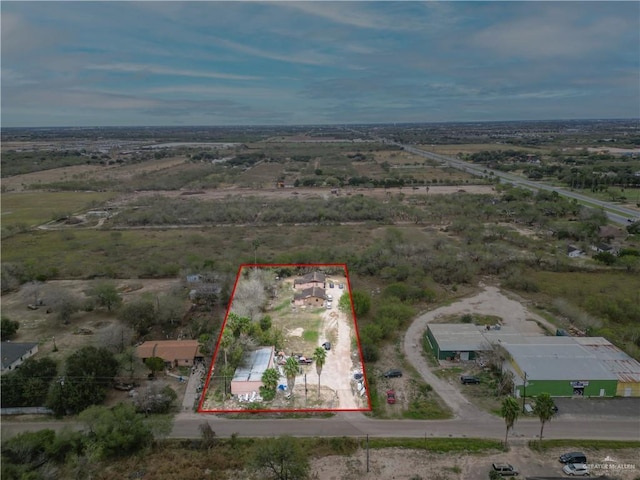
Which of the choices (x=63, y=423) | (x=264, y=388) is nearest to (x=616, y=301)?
(x=264, y=388)

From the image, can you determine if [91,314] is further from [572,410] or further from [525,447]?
[572,410]

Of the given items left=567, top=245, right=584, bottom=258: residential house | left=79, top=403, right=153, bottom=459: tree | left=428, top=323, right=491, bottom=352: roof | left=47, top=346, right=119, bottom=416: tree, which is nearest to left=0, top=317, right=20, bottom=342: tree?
left=47, top=346, right=119, bottom=416: tree

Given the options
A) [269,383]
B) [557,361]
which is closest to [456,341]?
[557,361]

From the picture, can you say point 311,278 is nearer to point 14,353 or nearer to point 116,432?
point 116,432

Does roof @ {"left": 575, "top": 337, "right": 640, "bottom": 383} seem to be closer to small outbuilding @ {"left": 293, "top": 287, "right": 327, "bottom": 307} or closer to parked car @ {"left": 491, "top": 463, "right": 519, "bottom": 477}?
parked car @ {"left": 491, "top": 463, "right": 519, "bottom": 477}

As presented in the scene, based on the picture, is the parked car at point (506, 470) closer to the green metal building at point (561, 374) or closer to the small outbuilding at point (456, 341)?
the green metal building at point (561, 374)
